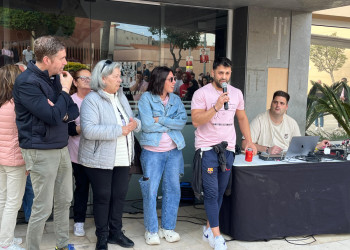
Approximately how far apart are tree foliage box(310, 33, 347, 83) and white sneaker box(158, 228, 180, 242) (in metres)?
4.79

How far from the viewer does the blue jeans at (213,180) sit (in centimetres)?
376

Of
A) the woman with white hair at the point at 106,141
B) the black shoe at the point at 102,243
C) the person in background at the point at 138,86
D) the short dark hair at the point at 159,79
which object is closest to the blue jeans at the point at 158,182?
the woman with white hair at the point at 106,141

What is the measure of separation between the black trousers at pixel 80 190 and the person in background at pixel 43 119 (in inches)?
31.9

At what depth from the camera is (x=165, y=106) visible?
3.95 metres

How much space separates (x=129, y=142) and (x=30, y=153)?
0.94 meters

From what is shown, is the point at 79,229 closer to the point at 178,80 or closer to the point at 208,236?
the point at 208,236

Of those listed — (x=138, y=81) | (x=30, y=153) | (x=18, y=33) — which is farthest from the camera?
(x=138, y=81)

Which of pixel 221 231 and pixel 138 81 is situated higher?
pixel 138 81

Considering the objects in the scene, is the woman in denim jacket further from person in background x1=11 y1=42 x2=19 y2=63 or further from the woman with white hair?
person in background x1=11 y1=42 x2=19 y2=63

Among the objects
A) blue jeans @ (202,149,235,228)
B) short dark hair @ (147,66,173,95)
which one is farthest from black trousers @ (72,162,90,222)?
blue jeans @ (202,149,235,228)

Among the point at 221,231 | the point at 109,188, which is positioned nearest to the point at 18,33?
the point at 109,188

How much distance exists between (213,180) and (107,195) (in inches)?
39.3

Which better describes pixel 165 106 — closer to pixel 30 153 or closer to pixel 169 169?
pixel 169 169

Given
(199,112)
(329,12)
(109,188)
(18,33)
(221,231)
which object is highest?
(329,12)
